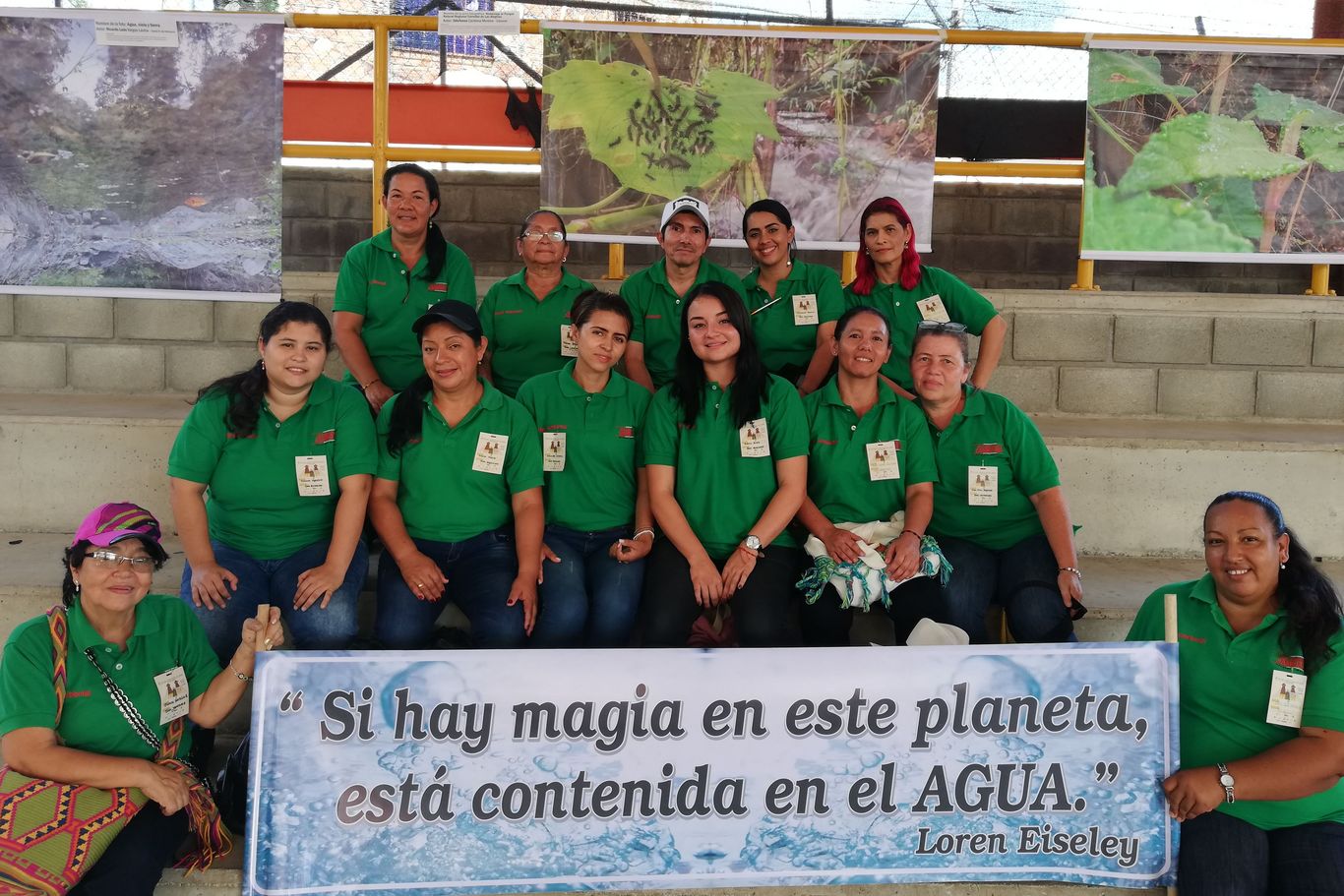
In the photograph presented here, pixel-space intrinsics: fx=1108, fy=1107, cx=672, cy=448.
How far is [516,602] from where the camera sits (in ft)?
9.70

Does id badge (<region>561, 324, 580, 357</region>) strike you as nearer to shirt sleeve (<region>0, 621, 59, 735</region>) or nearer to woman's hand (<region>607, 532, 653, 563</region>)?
woman's hand (<region>607, 532, 653, 563</region>)

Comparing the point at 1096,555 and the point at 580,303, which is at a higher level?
the point at 580,303

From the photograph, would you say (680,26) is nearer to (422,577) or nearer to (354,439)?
(354,439)

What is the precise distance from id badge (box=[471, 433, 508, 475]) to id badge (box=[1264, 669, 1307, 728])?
1.96m

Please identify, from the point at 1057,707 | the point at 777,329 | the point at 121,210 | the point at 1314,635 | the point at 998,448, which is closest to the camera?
the point at 1314,635

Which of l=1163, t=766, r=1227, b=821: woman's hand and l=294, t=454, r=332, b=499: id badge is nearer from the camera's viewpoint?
l=1163, t=766, r=1227, b=821: woman's hand

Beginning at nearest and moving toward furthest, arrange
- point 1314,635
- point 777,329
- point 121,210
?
1. point 1314,635
2. point 777,329
3. point 121,210

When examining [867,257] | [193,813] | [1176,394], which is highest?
[867,257]

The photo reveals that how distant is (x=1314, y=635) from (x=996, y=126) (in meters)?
5.15

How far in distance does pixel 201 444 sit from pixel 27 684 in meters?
0.81

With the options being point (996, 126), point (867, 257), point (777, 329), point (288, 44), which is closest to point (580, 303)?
point (777, 329)

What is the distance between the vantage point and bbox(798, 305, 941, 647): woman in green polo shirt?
10.1 ft

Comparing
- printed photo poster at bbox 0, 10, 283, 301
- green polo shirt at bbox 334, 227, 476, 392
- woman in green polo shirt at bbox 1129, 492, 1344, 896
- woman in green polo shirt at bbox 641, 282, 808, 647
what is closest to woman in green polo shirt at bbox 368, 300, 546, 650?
woman in green polo shirt at bbox 641, 282, 808, 647

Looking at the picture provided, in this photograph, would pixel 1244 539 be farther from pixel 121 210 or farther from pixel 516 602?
pixel 121 210
